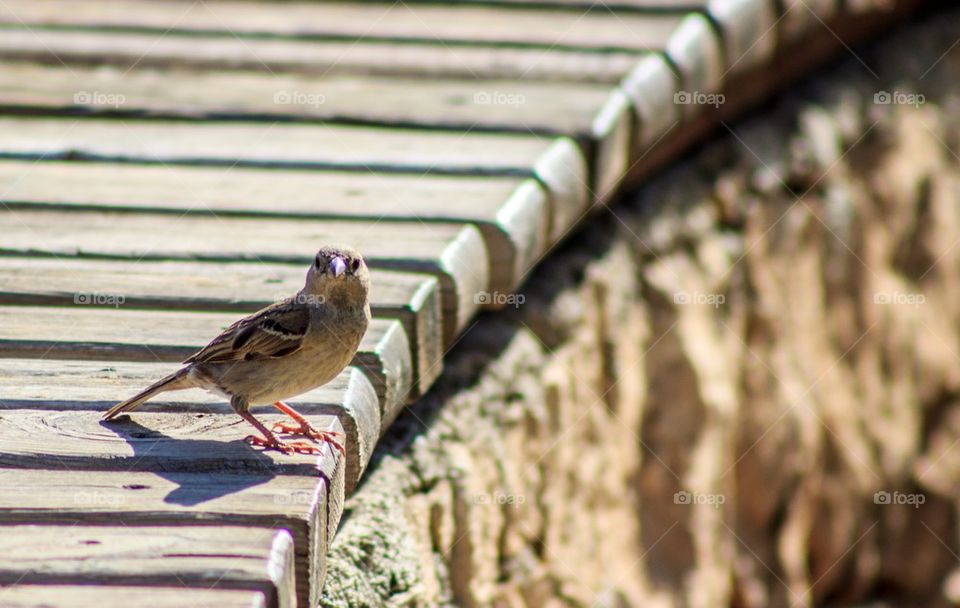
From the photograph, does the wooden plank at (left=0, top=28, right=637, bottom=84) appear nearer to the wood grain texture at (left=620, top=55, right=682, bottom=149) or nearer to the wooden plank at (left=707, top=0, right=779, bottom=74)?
the wood grain texture at (left=620, top=55, right=682, bottom=149)

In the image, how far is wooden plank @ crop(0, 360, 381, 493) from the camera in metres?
2.20

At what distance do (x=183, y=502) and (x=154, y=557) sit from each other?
0.17m

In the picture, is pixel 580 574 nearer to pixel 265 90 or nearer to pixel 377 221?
pixel 377 221

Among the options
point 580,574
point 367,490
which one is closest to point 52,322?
point 367,490

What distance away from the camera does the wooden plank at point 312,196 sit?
3.23 meters

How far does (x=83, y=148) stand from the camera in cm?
374

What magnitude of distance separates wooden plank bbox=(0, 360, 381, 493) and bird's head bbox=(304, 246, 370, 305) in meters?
0.18

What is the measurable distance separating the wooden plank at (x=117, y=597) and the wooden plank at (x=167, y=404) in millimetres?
399

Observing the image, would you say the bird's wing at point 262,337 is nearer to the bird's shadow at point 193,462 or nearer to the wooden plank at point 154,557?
the bird's shadow at point 193,462

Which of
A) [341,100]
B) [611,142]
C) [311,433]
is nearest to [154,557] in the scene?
[311,433]

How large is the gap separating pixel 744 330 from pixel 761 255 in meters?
0.33

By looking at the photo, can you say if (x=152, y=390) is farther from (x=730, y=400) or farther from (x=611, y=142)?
(x=730, y=400)

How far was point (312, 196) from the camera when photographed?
134 inches

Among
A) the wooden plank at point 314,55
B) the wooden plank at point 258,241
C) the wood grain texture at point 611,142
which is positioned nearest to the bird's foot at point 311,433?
the wooden plank at point 258,241
